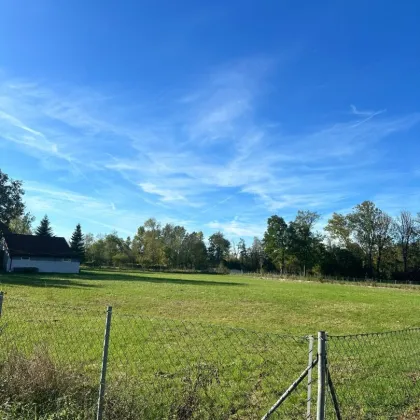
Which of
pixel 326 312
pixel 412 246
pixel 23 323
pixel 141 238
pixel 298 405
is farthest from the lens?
pixel 141 238

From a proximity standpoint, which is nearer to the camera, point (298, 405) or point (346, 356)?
point (298, 405)

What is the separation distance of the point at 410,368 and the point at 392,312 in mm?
12195

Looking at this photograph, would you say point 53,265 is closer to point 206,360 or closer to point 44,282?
point 44,282

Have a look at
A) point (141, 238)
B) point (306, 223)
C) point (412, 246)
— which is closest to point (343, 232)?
point (306, 223)

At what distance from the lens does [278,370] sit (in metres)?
7.57

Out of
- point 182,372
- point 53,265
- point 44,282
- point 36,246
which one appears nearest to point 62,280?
point 44,282

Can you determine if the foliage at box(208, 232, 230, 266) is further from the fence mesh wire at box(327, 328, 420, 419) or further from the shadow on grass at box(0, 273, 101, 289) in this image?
the fence mesh wire at box(327, 328, 420, 419)

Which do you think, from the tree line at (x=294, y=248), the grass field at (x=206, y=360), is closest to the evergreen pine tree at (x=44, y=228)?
the tree line at (x=294, y=248)

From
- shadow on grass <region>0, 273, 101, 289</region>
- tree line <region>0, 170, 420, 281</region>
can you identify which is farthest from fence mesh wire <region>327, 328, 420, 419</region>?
tree line <region>0, 170, 420, 281</region>

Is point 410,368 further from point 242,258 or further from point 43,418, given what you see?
point 242,258

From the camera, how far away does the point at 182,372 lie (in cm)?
702

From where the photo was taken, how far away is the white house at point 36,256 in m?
45.8

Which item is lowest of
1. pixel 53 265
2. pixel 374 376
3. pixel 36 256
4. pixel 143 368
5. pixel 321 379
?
pixel 143 368

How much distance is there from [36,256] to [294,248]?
181 ft
